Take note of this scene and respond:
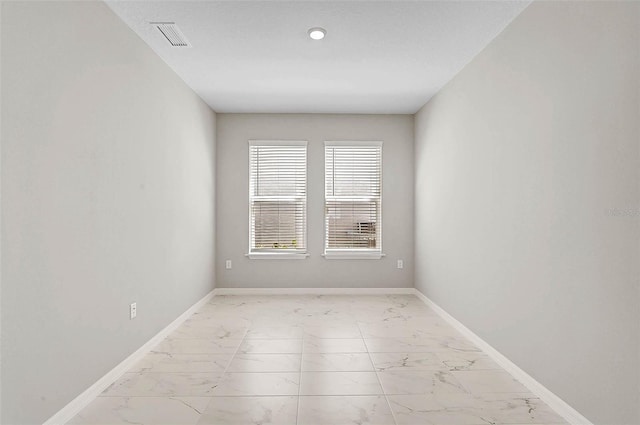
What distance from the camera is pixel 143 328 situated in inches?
118

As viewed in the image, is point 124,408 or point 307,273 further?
point 307,273

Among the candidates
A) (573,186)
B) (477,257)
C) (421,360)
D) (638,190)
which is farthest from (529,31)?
(421,360)

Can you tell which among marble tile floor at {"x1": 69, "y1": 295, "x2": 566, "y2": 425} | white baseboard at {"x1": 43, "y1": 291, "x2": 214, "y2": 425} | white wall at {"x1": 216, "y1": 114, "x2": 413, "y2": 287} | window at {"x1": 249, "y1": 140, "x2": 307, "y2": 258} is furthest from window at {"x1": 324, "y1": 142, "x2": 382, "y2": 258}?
white baseboard at {"x1": 43, "y1": 291, "x2": 214, "y2": 425}

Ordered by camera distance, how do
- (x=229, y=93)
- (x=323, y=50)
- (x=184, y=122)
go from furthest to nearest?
(x=229, y=93) < (x=184, y=122) < (x=323, y=50)

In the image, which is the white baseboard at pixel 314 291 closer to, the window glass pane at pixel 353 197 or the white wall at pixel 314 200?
the white wall at pixel 314 200

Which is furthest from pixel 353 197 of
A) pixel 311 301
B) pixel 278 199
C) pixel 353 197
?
pixel 311 301

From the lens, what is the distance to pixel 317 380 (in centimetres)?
250

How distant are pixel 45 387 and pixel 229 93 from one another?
3393 millimetres

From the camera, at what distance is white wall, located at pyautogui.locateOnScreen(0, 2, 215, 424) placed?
1736 millimetres

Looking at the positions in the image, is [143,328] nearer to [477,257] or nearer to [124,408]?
[124,408]

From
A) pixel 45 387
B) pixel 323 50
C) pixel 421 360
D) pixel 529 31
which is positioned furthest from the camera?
pixel 323 50

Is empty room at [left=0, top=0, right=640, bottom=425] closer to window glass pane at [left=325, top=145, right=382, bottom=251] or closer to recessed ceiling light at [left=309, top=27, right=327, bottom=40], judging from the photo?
recessed ceiling light at [left=309, top=27, right=327, bottom=40]

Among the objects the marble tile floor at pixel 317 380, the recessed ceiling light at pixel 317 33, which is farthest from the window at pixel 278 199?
the recessed ceiling light at pixel 317 33

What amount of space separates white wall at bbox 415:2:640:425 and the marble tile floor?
0.39 m
